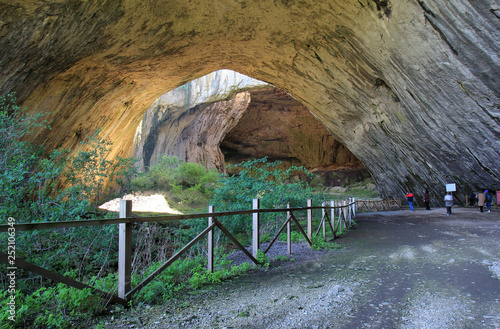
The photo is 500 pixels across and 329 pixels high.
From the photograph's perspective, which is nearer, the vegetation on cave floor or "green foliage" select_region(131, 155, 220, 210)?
the vegetation on cave floor

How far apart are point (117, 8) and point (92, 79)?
3.48 metres

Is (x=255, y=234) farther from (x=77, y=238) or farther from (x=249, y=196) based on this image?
(x=249, y=196)

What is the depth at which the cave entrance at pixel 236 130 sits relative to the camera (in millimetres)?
26969

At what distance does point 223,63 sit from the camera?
14570mm

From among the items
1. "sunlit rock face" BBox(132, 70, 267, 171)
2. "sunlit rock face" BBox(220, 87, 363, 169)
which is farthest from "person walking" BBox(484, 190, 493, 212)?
"sunlit rock face" BBox(220, 87, 363, 169)

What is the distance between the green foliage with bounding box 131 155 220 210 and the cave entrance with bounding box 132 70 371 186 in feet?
14.6

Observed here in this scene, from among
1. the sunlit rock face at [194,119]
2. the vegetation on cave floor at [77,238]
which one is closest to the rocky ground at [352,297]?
the vegetation on cave floor at [77,238]

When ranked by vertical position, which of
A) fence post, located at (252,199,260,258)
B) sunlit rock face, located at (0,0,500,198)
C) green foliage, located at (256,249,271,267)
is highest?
sunlit rock face, located at (0,0,500,198)

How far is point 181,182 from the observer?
2323cm

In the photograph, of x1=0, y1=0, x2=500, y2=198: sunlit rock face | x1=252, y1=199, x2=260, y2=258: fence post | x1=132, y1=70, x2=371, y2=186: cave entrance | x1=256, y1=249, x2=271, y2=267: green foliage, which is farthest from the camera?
x1=132, y1=70, x2=371, y2=186: cave entrance

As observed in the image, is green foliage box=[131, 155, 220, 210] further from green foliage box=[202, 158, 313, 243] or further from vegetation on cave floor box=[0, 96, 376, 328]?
green foliage box=[202, 158, 313, 243]

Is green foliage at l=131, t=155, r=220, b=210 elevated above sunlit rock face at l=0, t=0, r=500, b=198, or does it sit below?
below

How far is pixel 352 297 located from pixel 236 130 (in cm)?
3498

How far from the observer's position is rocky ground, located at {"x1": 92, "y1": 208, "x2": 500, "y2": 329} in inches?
110
